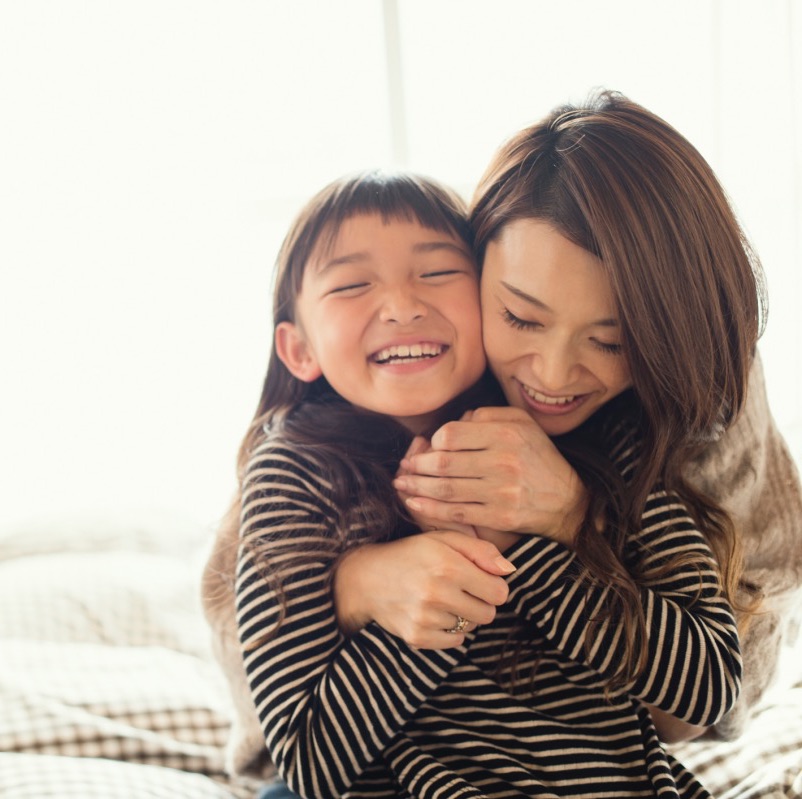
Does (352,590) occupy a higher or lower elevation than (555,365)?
lower

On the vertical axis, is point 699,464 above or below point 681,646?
above

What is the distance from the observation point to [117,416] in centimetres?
259

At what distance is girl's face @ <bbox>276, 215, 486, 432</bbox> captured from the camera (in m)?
1.07

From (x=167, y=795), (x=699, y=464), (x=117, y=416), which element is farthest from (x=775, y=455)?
(x=117, y=416)

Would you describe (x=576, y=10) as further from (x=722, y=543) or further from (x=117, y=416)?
(x=722, y=543)

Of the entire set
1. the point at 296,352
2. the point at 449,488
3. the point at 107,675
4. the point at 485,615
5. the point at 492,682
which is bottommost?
the point at 107,675

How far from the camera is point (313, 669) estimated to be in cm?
97

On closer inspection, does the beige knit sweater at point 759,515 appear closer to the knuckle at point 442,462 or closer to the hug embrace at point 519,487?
the hug embrace at point 519,487

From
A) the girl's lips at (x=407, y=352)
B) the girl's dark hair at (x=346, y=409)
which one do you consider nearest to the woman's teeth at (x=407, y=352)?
the girl's lips at (x=407, y=352)

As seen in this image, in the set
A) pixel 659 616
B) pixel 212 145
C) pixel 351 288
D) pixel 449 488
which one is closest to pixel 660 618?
pixel 659 616

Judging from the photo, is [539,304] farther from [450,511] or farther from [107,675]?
[107,675]

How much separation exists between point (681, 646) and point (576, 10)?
7.34ft

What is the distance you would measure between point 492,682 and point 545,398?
12.9 inches

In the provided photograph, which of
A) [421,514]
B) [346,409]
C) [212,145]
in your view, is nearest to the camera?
[421,514]
